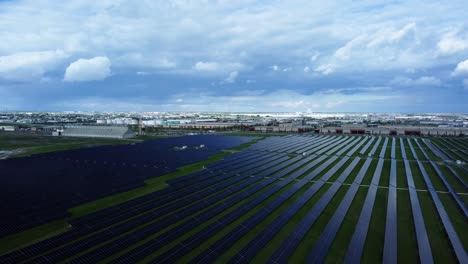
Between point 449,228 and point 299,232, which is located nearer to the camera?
point 299,232

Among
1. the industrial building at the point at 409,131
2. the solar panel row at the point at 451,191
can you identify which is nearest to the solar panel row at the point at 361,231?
the solar panel row at the point at 451,191

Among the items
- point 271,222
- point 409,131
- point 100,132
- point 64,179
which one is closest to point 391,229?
point 271,222

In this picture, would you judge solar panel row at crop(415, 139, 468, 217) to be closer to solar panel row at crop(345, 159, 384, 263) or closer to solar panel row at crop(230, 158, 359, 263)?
solar panel row at crop(345, 159, 384, 263)

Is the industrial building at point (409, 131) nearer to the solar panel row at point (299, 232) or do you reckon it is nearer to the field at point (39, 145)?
the field at point (39, 145)

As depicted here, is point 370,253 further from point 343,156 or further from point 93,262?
point 343,156

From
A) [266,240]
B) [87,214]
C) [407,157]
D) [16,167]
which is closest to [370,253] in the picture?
[266,240]

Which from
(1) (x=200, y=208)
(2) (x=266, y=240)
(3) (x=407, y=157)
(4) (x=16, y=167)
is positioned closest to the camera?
(2) (x=266, y=240)

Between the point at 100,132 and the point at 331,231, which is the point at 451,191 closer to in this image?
the point at 331,231
